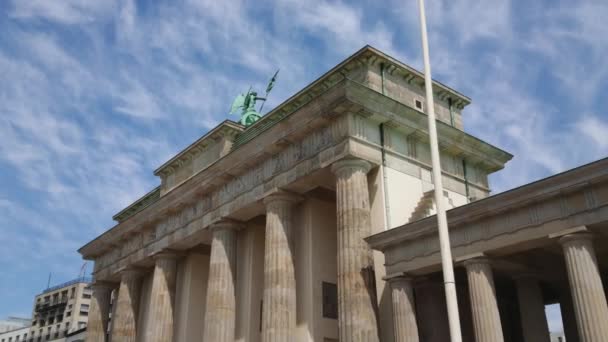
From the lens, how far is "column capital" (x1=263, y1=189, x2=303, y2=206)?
102 feet

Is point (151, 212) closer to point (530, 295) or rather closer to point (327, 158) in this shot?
point (327, 158)

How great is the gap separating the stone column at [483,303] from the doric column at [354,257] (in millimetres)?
5010

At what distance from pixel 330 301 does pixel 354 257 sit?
Answer: 17.3ft

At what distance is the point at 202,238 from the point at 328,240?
29.7 ft

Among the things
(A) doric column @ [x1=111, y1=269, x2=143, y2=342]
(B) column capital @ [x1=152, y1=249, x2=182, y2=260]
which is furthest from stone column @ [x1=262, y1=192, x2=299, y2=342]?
(A) doric column @ [x1=111, y1=269, x2=143, y2=342]

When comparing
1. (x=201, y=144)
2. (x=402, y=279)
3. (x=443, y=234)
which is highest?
(x=201, y=144)

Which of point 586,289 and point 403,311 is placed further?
point 403,311

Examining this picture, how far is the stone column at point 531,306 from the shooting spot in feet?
79.6

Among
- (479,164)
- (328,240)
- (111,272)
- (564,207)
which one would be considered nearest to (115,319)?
(111,272)

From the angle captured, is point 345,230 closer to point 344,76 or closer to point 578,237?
point 344,76

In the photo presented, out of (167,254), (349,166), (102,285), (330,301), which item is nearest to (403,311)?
(349,166)

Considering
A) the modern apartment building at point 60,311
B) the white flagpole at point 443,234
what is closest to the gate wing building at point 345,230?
the white flagpole at point 443,234

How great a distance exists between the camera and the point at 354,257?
2586 cm

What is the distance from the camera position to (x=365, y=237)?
2605 cm
